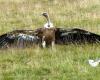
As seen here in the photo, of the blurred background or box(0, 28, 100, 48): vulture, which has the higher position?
box(0, 28, 100, 48): vulture

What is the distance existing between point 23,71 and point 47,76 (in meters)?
0.62

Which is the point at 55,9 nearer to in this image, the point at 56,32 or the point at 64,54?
the point at 56,32

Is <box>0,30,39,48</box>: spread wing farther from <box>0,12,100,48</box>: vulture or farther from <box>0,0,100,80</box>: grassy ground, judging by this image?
<box>0,0,100,80</box>: grassy ground

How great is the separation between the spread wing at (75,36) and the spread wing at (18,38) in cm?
62

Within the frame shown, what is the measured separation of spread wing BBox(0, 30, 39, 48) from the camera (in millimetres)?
12047

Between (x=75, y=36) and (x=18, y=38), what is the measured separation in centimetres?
147

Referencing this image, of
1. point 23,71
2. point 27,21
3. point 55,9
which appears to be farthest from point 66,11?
point 23,71

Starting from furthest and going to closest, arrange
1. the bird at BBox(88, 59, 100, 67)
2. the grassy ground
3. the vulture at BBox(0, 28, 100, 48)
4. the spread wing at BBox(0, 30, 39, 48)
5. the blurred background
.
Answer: the blurred background < the spread wing at BBox(0, 30, 39, 48) < the vulture at BBox(0, 28, 100, 48) < the bird at BBox(88, 59, 100, 67) < the grassy ground

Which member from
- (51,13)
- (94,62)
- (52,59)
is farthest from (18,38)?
(51,13)

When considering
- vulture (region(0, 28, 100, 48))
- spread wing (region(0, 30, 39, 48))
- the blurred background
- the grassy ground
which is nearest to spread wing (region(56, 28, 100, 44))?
vulture (region(0, 28, 100, 48))

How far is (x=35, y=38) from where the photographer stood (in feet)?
39.6

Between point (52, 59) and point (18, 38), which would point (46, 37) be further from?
point (52, 59)

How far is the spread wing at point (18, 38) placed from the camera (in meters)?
12.0

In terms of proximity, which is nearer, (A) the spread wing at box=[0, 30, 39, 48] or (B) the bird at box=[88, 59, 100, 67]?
(B) the bird at box=[88, 59, 100, 67]
